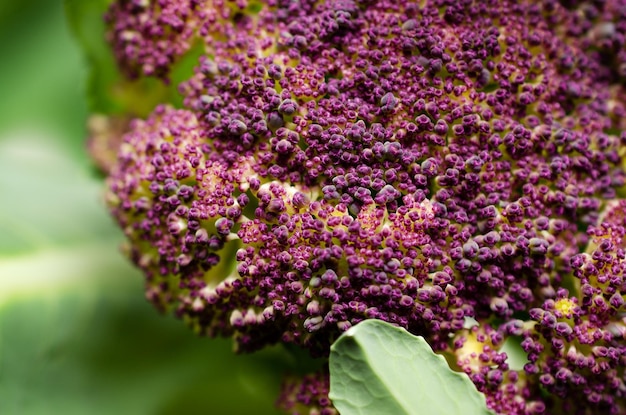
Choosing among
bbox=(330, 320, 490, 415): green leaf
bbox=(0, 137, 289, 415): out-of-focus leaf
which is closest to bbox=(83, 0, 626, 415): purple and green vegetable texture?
bbox=(330, 320, 490, 415): green leaf

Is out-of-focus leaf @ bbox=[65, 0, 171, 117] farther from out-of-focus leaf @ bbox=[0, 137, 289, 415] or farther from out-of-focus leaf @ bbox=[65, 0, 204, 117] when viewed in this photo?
out-of-focus leaf @ bbox=[0, 137, 289, 415]

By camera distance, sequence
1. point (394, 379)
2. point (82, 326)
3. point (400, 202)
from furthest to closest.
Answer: point (82, 326), point (400, 202), point (394, 379)

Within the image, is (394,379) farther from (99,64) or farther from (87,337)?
(99,64)

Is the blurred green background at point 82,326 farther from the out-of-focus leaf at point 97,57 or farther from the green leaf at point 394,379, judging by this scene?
the green leaf at point 394,379

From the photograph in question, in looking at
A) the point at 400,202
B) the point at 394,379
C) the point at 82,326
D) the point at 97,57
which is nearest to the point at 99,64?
the point at 97,57

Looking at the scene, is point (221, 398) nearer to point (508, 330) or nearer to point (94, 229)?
point (94, 229)

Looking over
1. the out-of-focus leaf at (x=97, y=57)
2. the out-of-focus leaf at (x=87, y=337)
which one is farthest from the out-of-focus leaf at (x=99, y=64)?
the out-of-focus leaf at (x=87, y=337)
